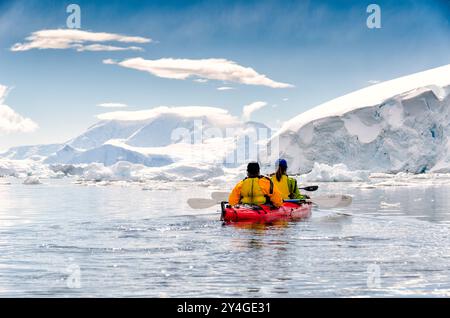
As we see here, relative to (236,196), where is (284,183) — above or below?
above

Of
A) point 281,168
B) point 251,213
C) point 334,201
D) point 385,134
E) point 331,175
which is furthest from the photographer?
point 385,134

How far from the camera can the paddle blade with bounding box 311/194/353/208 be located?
1694cm

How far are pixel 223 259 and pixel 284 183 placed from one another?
274 inches

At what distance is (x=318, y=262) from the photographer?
802cm

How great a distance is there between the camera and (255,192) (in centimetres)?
1275

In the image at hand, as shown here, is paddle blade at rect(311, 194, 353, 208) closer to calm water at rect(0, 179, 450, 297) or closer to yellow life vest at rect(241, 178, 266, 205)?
calm water at rect(0, 179, 450, 297)

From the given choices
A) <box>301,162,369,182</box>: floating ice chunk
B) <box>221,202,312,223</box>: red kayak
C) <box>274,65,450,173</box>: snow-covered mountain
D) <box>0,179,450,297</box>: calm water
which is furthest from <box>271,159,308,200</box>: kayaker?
<box>274,65,450,173</box>: snow-covered mountain

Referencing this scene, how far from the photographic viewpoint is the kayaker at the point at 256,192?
41.2 feet

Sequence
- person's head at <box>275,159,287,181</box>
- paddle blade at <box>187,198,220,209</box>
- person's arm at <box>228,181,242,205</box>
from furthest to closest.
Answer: paddle blade at <box>187,198,220,209</box> < person's head at <box>275,159,287,181</box> < person's arm at <box>228,181,242,205</box>

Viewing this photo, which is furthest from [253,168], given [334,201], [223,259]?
[334,201]

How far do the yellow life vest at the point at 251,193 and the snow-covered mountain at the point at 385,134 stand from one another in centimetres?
3709

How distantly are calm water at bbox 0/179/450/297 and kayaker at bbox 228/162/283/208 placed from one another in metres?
0.62

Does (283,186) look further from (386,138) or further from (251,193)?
(386,138)

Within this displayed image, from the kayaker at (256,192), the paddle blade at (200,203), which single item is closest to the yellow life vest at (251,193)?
the kayaker at (256,192)
